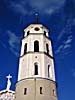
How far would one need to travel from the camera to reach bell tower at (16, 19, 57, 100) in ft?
87.7

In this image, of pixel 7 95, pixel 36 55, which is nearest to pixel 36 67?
pixel 36 55

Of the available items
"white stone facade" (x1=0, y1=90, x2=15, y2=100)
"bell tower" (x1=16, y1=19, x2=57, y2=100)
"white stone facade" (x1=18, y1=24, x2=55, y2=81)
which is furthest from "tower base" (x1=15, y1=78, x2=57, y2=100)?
"white stone facade" (x1=0, y1=90, x2=15, y2=100)

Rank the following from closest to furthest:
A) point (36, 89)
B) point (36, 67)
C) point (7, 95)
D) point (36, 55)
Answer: point (36, 89) < point (36, 67) < point (36, 55) < point (7, 95)

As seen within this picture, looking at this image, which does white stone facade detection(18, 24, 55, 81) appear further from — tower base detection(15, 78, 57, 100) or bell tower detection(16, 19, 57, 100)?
tower base detection(15, 78, 57, 100)

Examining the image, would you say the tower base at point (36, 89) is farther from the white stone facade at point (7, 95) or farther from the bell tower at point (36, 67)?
the white stone facade at point (7, 95)

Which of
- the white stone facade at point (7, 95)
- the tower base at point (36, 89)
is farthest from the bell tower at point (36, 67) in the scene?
the white stone facade at point (7, 95)

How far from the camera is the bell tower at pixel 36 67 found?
26.7m

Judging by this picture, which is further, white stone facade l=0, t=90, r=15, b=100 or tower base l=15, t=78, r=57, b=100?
white stone facade l=0, t=90, r=15, b=100

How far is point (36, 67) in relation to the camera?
29188 mm

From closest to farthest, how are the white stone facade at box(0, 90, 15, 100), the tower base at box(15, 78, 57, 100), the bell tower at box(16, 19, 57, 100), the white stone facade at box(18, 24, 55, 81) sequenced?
the tower base at box(15, 78, 57, 100)
the bell tower at box(16, 19, 57, 100)
the white stone facade at box(18, 24, 55, 81)
the white stone facade at box(0, 90, 15, 100)

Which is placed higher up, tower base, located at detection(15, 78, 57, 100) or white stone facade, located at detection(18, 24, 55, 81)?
white stone facade, located at detection(18, 24, 55, 81)

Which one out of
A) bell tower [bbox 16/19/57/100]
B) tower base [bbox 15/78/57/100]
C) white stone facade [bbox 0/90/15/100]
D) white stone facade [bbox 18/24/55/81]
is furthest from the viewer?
white stone facade [bbox 0/90/15/100]

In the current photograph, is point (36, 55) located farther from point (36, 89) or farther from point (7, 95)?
point (7, 95)

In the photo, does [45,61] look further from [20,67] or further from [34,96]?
[34,96]
